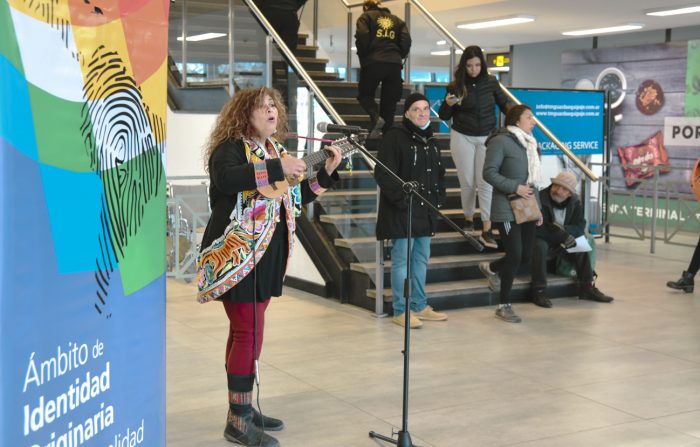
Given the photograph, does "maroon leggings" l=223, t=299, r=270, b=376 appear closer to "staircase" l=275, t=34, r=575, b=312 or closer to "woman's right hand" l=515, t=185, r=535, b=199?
"staircase" l=275, t=34, r=575, b=312

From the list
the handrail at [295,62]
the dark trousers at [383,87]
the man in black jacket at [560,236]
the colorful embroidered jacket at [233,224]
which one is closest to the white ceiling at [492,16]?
the dark trousers at [383,87]

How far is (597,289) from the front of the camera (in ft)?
25.2

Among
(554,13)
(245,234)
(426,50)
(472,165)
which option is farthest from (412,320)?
(554,13)

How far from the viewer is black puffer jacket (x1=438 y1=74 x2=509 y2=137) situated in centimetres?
754

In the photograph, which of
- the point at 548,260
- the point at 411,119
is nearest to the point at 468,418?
the point at 411,119

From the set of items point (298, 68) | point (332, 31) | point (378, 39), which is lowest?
point (298, 68)

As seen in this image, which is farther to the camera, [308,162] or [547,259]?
[547,259]

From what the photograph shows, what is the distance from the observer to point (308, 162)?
3.69 m

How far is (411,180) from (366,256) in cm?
111

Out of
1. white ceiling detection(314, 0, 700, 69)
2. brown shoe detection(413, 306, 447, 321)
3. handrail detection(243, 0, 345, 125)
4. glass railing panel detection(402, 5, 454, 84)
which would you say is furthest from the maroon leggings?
glass railing panel detection(402, 5, 454, 84)

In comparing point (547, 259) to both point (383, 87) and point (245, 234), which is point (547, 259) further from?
point (245, 234)

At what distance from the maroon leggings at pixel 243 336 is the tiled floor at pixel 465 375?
0.39 metres

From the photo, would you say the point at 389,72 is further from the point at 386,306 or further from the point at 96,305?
the point at 96,305

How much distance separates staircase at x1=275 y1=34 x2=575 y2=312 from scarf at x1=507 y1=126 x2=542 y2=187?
102cm
